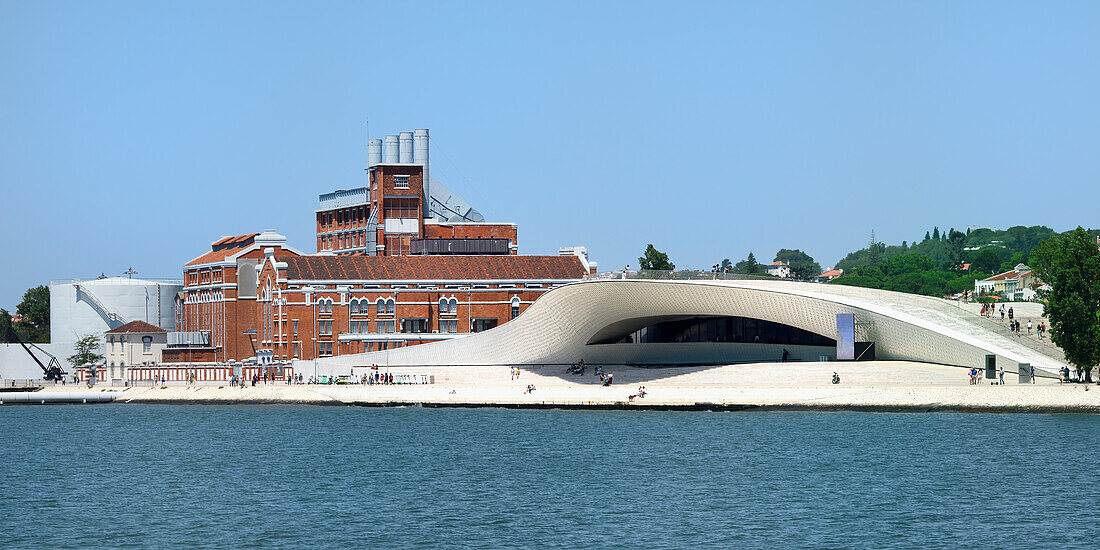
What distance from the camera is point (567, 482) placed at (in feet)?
154

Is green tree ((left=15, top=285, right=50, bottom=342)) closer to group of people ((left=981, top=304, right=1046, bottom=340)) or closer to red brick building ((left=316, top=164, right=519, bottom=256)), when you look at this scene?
red brick building ((left=316, top=164, right=519, bottom=256))

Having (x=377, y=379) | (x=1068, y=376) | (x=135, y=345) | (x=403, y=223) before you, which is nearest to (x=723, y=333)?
(x=377, y=379)

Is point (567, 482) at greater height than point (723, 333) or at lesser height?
lesser

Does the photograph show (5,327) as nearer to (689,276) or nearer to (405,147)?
(405,147)

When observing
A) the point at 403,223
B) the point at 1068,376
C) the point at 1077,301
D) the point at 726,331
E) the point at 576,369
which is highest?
the point at 403,223

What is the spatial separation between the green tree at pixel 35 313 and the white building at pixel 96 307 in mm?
21475

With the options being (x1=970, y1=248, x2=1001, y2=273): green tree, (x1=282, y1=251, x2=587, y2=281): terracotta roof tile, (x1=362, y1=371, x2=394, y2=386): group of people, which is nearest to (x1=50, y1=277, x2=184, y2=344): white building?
(x1=282, y1=251, x2=587, y2=281): terracotta roof tile

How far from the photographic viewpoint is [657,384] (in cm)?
7638

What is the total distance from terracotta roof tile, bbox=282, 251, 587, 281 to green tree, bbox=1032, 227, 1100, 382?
38.6m

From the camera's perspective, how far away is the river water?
3809 cm

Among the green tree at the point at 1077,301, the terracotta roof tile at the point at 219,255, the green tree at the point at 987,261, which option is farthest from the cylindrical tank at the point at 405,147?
the green tree at the point at 987,261

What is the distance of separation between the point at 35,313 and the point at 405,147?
49.9 m

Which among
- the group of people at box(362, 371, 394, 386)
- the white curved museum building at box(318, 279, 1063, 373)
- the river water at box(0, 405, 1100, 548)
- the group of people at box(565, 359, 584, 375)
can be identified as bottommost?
the river water at box(0, 405, 1100, 548)

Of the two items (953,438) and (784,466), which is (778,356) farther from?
(784,466)
